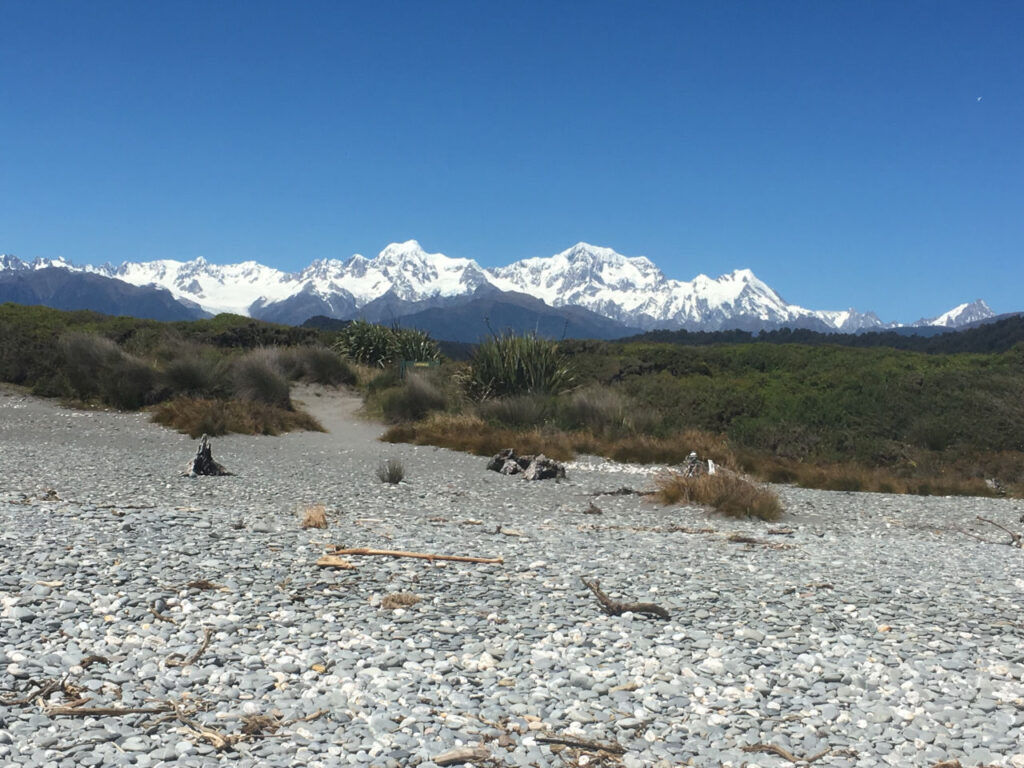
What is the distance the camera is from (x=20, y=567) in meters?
5.12

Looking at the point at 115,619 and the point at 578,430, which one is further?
the point at 578,430

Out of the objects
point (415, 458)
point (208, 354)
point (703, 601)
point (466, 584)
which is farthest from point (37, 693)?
point (208, 354)

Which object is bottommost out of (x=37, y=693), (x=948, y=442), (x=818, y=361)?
(x=37, y=693)

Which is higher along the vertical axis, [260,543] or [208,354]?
[208,354]

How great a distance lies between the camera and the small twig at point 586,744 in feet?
10.6

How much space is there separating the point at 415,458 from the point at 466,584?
8748mm

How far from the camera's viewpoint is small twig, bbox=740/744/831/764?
3.19 meters

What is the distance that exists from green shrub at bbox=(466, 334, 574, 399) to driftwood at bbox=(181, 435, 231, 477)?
915 cm

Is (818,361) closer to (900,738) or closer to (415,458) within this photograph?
(415,458)

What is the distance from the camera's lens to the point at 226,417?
16344 mm

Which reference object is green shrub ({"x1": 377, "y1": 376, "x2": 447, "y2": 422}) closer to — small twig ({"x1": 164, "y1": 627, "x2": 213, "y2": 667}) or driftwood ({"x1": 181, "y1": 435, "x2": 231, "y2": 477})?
driftwood ({"x1": 181, "y1": 435, "x2": 231, "y2": 477})

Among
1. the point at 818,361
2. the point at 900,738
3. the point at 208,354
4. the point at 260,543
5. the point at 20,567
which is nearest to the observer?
the point at 900,738

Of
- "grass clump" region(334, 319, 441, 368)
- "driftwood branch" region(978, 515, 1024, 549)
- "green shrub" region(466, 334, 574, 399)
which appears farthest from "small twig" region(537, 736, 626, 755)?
"grass clump" region(334, 319, 441, 368)

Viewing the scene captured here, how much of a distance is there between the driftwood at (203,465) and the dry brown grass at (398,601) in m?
6.49
